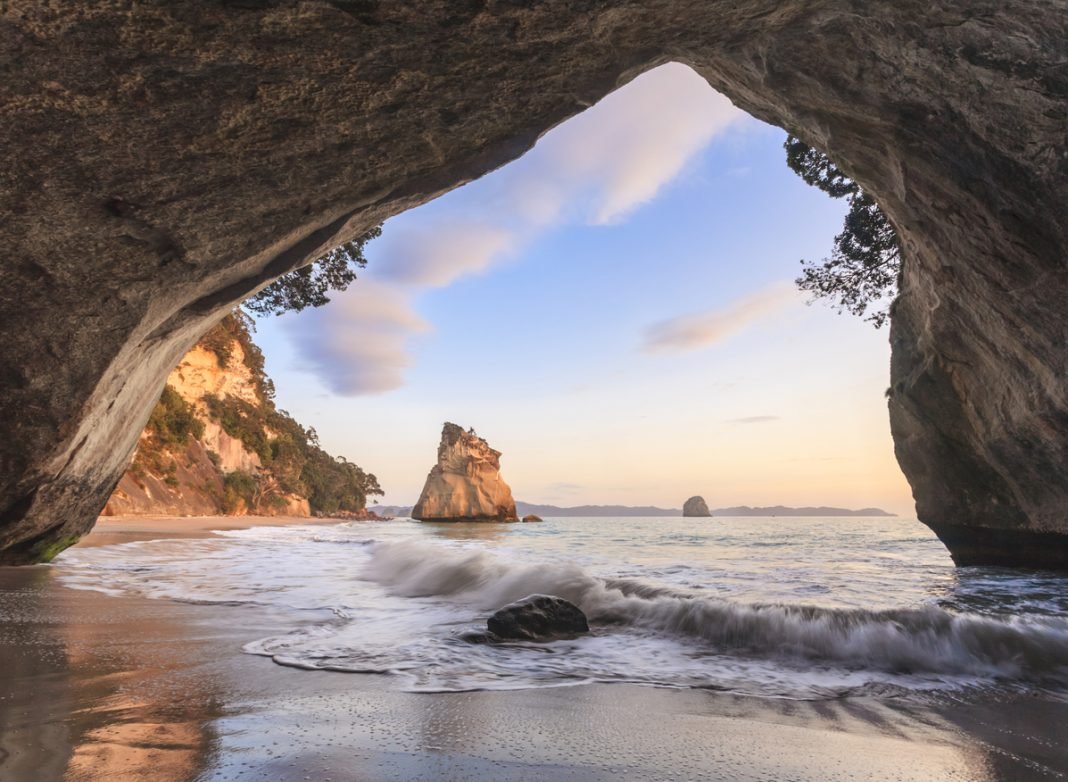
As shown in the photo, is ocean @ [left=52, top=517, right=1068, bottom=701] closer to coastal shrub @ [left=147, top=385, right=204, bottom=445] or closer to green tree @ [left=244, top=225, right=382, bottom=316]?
green tree @ [left=244, top=225, right=382, bottom=316]

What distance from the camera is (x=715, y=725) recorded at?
2.81m

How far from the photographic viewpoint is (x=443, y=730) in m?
2.58

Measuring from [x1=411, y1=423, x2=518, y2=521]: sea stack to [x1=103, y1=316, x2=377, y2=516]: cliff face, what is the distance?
13570 mm

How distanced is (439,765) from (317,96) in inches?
148

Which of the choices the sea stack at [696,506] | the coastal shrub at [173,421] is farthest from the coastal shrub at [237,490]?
the sea stack at [696,506]

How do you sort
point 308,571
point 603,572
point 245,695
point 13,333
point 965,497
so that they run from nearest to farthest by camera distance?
point 245,695
point 13,333
point 603,572
point 308,571
point 965,497

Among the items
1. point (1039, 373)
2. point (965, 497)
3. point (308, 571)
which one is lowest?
point (308, 571)

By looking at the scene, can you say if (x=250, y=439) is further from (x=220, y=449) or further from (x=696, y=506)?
(x=696, y=506)

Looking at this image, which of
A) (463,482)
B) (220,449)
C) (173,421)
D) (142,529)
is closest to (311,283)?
(142,529)

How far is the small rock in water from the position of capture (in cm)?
486

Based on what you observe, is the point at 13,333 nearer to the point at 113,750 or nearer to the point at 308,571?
the point at 113,750

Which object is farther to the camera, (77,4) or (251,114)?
(251,114)

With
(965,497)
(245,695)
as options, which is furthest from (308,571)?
(965,497)

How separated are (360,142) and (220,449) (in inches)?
2058
